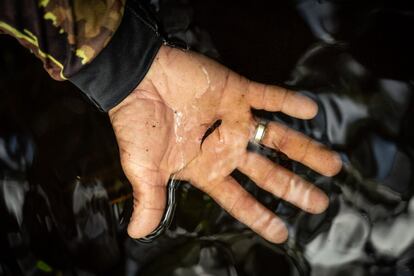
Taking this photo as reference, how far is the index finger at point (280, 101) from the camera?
1538mm

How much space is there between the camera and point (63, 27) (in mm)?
1284

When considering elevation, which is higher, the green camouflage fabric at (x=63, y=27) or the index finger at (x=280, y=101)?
the green camouflage fabric at (x=63, y=27)

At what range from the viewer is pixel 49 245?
4.92ft

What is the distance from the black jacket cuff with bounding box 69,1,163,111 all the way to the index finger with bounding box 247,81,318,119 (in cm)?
43

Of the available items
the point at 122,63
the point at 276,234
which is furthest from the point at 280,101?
the point at 122,63

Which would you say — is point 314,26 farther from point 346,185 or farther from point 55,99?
point 55,99

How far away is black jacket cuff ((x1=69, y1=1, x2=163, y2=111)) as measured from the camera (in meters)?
1.34

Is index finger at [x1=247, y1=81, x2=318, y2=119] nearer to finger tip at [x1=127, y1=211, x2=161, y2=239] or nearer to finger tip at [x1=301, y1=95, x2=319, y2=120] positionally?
finger tip at [x1=301, y1=95, x2=319, y2=120]

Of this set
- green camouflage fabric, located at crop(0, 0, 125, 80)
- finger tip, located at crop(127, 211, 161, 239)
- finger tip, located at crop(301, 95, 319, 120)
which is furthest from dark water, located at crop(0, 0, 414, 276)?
green camouflage fabric, located at crop(0, 0, 125, 80)

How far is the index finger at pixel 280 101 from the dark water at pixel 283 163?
0.11 ft

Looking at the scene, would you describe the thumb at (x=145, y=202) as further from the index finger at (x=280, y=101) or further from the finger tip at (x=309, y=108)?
the finger tip at (x=309, y=108)

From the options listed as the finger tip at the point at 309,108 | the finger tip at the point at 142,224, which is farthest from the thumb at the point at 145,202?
the finger tip at the point at 309,108

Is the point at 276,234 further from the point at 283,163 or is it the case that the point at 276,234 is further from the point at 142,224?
the point at 142,224

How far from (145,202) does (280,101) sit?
67 centimetres
